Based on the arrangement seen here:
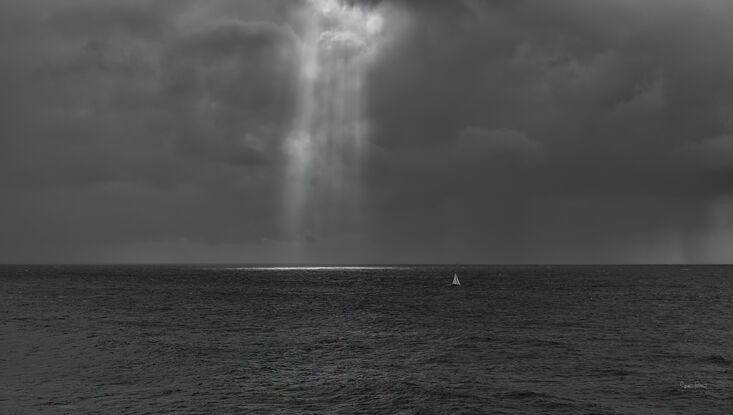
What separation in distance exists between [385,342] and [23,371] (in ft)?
112

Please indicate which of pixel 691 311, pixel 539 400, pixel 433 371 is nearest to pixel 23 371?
pixel 433 371

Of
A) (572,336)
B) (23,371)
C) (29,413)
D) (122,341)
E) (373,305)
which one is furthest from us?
(373,305)

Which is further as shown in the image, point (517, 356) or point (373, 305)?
point (373, 305)

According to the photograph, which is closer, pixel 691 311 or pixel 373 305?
pixel 691 311

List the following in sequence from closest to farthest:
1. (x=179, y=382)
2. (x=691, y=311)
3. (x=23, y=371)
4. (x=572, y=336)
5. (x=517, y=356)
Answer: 1. (x=179, y=382)
2. (x=23, y=371)
3. (x=517, y=356)
4. (x=572, y=336)
5. (x=691, y=311)

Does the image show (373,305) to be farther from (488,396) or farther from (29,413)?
(29,413)

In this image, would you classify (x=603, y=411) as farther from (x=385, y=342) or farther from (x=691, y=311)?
(x=691, y=311)

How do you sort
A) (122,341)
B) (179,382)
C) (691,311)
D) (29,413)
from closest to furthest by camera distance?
1. (29,413)
2. (179,382)
3. (122,341)
4. (691,311)

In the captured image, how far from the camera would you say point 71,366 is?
46.8m

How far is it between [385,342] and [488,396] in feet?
80.9

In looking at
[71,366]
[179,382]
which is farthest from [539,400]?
[71,366]

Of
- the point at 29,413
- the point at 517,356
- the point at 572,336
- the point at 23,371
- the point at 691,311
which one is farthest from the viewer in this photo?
the point at 691,311

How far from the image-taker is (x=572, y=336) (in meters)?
64.8

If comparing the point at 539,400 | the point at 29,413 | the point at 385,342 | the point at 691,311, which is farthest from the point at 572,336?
the point at 29,413
